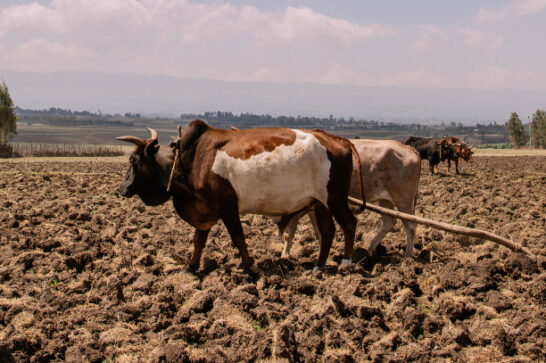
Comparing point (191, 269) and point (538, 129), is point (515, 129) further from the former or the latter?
point (191, 269)

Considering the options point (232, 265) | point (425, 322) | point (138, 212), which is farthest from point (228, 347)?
point (138, 212)

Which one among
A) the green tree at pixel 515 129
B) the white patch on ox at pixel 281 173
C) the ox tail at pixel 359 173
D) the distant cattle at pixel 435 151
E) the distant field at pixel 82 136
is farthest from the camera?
the distant field at pixel 82 136

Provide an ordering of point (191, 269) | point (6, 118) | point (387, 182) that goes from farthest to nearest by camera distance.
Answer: point (6, 118), point (387, 182), point (191, 269)

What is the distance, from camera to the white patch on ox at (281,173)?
6.77 meters

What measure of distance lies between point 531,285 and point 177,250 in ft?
16.5

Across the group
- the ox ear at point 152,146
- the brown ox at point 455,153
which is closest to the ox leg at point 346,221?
the ox ear at point 152,146

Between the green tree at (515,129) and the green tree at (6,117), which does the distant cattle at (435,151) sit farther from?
the green tree at (515,129)

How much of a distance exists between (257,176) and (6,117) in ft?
197

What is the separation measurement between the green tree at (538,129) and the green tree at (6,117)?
8171cm

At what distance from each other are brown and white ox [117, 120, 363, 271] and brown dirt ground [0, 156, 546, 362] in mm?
708

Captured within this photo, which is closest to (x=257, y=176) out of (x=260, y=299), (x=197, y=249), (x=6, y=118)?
(x=197, y=249)

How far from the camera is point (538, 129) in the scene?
9412 cm

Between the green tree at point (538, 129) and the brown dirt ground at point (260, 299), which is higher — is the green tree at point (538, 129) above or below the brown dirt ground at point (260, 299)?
above

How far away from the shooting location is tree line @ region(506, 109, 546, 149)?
91.4 metres
